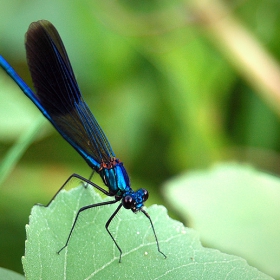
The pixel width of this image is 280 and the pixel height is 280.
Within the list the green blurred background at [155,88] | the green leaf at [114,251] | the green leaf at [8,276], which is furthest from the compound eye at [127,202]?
the green blurred background at [155,88]

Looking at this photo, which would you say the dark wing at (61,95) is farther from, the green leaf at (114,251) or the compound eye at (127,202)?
the green leaf at (114,251)

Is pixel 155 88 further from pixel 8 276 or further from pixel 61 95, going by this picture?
pixel 8 276

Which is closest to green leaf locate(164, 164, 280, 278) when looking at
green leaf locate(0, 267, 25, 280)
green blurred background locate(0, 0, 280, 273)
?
green blurred background locate(0, 0, 280, 273)

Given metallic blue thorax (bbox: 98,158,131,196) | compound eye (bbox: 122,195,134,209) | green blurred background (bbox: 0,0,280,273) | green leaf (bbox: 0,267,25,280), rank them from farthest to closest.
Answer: green blurred background (bbox: 0,0,280,273)
metallic blue thorax (bbox: 98,158,131,196)
compound eye (bbox: 122,195,134,209)
green leaf (bbox: 0,267,25,280)

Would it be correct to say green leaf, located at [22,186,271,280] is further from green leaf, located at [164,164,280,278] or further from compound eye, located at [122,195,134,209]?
green leaf, located at [164,164,280,278]

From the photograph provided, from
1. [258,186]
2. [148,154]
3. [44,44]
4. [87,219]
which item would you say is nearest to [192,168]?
[148,154]

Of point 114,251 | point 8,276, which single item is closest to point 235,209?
point 114,251
